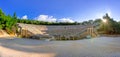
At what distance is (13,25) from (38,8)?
3636 mm

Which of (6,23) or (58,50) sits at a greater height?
(6,23)

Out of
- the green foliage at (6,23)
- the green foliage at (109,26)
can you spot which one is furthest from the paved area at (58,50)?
the green foliage at (6,23)

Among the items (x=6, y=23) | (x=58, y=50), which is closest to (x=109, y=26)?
(x=6, y=23)

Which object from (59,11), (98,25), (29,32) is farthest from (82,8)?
(29,32)

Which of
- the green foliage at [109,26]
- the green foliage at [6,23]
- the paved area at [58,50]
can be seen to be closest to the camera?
the paved area at [58,50]

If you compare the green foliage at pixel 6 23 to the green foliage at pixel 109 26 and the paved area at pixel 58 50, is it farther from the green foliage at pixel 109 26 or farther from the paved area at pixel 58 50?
the paved area at pixel 58 50

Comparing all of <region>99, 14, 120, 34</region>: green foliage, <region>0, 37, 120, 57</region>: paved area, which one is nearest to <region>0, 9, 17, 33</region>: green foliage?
<region>99, 14, 120, 34</region>: green foliage

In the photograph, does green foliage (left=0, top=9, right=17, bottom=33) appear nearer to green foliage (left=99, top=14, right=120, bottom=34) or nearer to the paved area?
green foliage (left=99, top=14, right=120, bottom=34)

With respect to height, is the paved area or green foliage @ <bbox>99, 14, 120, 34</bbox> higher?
green foliage @ <bbox>99, 14, 120, 34</bbox>

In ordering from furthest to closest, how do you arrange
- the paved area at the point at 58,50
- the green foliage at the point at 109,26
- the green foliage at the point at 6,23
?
the green foliage at the point at 6,23 < the green foliage at the point at 109,26 < the paved area at the point at 58,50

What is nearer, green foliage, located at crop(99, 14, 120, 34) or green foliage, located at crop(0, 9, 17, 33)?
green foliage, located at crop(99, 14, 120, 34)

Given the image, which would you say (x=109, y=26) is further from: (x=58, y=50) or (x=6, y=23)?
(x=58, y=50)

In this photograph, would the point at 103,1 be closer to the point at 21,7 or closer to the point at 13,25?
the point at 21,7

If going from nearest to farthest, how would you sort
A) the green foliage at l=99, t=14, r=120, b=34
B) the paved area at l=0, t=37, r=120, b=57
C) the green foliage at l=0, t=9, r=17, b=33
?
the paved area at l=0, t=37, r=120, b=57, the green foliage at l=99, t=14, r=120, b=34, the green foliage at l=0, t=9, r=17, b=33
